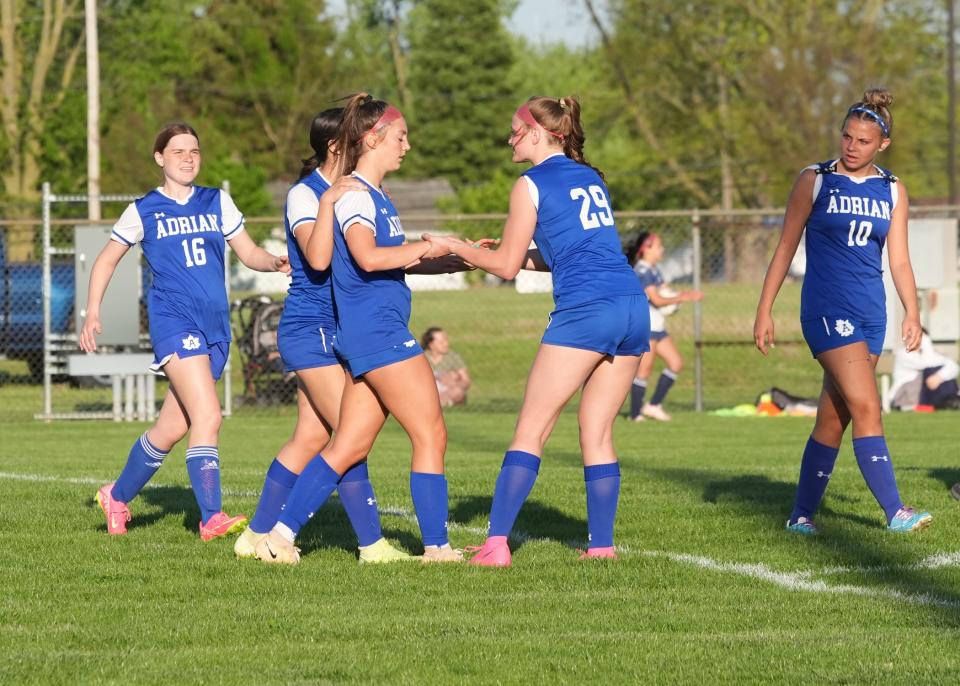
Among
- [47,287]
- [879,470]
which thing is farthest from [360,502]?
[47,287]

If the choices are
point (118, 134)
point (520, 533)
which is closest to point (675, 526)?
point (520, 533)

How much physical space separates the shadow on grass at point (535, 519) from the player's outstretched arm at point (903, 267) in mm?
1880

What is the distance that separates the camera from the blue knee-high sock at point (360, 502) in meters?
6.61

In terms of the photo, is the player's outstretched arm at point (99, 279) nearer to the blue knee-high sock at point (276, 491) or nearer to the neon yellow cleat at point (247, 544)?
the blue knee-high sock at point (276, 491)

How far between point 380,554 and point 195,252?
6.28 feet

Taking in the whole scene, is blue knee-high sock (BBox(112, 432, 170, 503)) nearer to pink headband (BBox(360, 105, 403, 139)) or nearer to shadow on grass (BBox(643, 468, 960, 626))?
pink headband (BBox(360, 105, 403, 139))

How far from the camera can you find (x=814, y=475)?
743 cm

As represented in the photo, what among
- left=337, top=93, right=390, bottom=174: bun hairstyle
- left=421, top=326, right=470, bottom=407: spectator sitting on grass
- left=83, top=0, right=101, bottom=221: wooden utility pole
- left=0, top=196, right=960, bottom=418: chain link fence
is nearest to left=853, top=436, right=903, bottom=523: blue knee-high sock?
left=337, top=93, right=390, bottom=174: bun hairstyle

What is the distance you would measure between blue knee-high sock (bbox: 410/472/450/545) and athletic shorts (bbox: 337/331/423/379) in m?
0.52

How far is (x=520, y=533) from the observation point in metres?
7.53

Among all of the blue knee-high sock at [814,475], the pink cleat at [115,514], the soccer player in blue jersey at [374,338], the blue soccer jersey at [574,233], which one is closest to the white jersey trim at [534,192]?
the blue soccer jersey at [574,233]

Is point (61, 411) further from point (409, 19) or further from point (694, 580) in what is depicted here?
point (409, 19)

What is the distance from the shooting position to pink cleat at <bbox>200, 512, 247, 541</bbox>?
23.9 feet

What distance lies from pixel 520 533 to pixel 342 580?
5.16 ft
